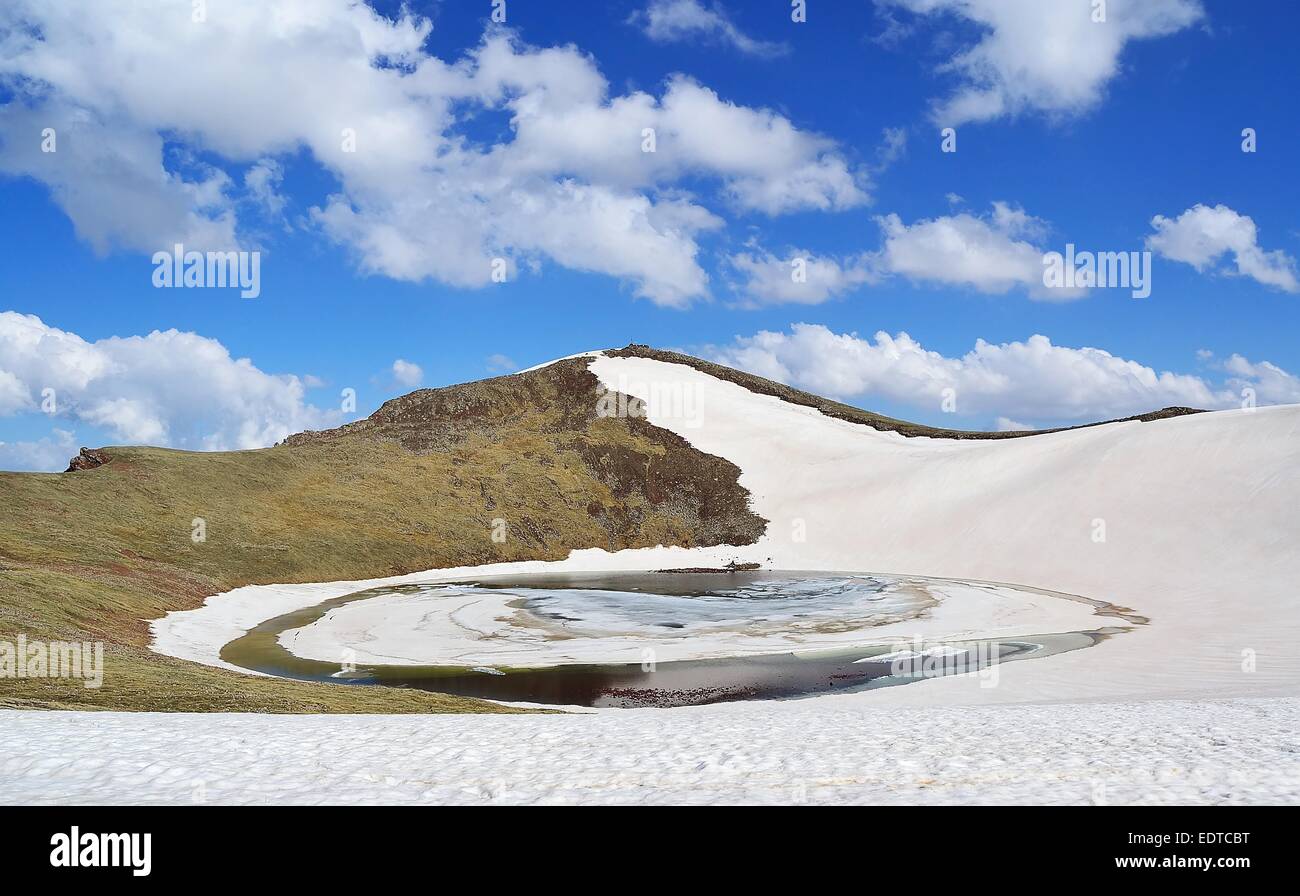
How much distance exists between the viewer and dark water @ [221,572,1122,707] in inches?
931

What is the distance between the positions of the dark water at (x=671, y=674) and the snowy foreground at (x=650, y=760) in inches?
334

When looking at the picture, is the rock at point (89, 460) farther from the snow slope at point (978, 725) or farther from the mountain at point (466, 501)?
the snow slope at point (978, 725)

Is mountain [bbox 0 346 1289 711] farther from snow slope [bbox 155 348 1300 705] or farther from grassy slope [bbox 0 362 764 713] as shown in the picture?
snow slope [bbox 155 348 1300 705]

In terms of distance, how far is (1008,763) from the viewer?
10.9 meters

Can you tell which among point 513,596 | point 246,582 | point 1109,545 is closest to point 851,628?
point 513,596

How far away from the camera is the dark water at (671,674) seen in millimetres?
23656

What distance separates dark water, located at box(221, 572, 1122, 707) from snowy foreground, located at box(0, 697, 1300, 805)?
27.8 feet

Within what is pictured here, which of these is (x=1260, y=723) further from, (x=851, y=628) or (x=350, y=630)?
(x=350, y=630)

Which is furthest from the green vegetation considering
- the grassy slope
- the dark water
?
the dark water

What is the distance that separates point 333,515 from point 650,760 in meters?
53.9

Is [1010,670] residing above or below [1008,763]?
below

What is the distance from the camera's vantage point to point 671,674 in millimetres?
26594

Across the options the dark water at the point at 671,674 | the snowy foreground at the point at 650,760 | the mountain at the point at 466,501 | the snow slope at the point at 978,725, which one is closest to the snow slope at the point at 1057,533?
the snow slope at the point at 978,725
